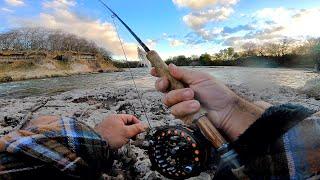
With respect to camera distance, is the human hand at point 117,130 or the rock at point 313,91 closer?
the human hand at point 117,130

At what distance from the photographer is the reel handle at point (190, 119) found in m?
1.60

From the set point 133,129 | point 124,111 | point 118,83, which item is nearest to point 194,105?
point 133,129

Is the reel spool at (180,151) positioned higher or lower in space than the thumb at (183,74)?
lower

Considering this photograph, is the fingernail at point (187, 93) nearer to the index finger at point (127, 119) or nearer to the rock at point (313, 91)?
the index finger at point (127, 119)

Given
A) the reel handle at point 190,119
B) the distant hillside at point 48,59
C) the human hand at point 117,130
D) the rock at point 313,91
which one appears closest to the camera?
the reel handle at point 190,119

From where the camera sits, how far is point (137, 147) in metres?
2.88

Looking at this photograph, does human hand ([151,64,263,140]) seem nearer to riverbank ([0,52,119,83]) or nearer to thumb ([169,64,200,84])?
thumb ([169,64,200,84])

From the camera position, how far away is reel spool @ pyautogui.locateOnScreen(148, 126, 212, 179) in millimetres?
1748

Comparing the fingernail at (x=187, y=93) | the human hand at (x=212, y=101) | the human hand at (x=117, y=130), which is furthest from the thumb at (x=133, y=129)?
the fingernail at (x=187, y=93)

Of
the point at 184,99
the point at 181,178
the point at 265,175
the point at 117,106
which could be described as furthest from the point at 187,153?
the point at 117,106

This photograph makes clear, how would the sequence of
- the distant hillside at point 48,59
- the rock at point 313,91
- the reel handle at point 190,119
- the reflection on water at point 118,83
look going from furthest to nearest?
the distant hillside at point 48,59 → the reflection on water at point 118,83 → the rock at point 313,91 → the reel handle at point 190,119

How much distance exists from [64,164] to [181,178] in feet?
1.89

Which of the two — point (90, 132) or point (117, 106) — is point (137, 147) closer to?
point (90, 132)

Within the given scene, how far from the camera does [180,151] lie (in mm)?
1772
